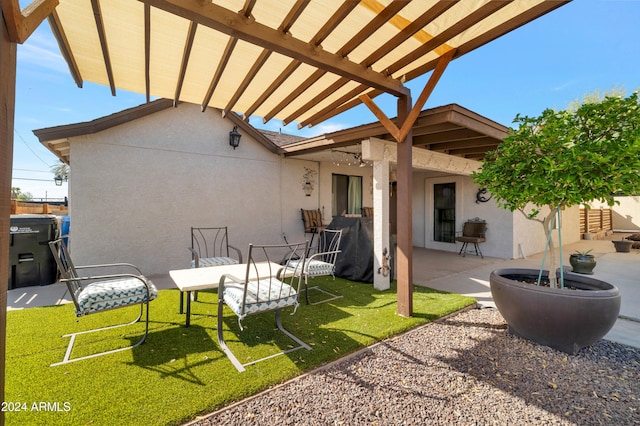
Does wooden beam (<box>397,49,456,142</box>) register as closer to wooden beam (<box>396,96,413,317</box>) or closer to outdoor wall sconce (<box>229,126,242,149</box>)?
wooden beam (<box>396,96,413,317</box>)

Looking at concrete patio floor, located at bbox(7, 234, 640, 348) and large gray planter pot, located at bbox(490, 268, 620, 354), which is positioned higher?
large gray planter pot, located at bbox(490, 268, 620, 354)

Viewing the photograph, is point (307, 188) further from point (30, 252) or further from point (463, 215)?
point (30, 252)

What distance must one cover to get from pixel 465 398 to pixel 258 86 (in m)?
3.97

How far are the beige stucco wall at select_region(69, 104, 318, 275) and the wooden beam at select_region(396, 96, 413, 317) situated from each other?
4047mm

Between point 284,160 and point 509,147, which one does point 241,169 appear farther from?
point 509,147

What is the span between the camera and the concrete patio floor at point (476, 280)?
3.69 m

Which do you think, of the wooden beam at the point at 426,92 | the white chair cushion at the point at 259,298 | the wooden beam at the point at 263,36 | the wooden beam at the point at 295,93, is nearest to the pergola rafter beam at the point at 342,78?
the wooden beam at the point at 295,93

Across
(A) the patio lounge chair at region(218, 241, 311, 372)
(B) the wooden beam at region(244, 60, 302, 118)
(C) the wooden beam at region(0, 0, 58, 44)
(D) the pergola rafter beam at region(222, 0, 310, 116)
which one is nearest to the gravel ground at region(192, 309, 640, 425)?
(A) the patio lounge chair at region(218, 241, 311, 372)

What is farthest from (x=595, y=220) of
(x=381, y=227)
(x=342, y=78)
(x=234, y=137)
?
(x=234, y=137)

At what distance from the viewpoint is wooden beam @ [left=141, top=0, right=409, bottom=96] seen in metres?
2.09

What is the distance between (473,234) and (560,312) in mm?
6013

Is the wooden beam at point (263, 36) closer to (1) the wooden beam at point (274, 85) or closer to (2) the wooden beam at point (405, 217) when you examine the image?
(1) the wooden beam at point (274, 85)

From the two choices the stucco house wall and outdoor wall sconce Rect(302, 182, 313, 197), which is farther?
outdoor wall sconce Rect(302, 182, 313, 197)

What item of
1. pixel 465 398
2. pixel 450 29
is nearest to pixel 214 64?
pixel 450 29
